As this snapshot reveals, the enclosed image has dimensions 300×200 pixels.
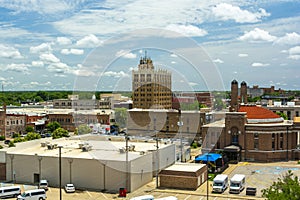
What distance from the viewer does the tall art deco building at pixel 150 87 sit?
35812 millimetres

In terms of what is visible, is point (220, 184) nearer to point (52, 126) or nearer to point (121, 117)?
point (121, 117)

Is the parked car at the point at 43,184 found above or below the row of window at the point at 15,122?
below

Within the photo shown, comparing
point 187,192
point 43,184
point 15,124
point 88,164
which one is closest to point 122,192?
point 88,164

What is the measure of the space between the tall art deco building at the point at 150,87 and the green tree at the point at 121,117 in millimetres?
3969

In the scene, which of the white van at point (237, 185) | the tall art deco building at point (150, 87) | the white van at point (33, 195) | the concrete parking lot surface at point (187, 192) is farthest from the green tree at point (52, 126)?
the white van at point (237, 185)

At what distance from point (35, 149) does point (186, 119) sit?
83.6 feet

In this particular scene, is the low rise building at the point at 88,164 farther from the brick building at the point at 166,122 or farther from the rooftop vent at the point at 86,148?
the brick building at the point at 166,122

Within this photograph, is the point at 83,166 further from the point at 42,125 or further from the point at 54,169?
the point at 42,125

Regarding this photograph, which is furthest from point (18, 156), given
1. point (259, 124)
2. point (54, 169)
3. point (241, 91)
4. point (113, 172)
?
point (241, 91)

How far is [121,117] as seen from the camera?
59000 mm

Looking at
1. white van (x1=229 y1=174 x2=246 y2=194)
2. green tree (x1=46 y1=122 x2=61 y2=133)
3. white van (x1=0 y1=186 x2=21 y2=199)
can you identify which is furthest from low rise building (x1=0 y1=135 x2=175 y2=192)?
green tree (x1=46 y1=122 x2=61 y2=133)

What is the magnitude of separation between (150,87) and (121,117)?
52.7ft

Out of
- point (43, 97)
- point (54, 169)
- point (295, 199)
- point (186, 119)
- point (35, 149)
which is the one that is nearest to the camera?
point (295, 199)

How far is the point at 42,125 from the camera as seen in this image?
216ft
